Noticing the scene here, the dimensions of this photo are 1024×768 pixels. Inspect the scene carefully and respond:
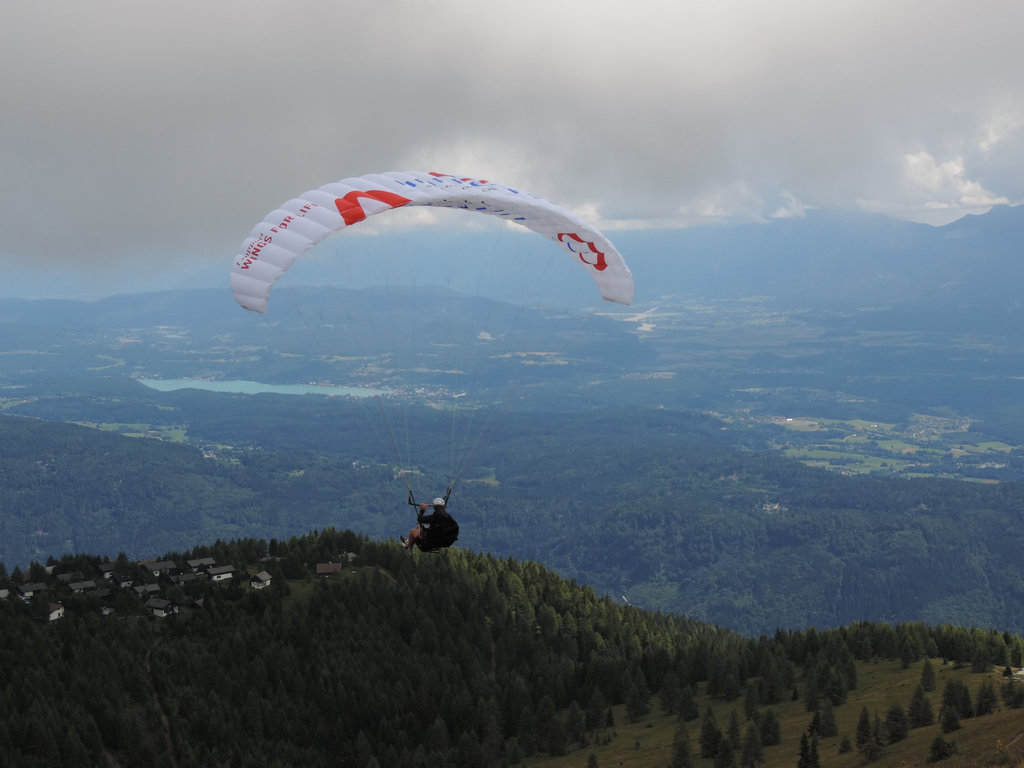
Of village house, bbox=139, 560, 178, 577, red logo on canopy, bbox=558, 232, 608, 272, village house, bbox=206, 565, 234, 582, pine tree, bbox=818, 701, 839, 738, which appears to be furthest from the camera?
village house, bbox=139, 560, 178, 577

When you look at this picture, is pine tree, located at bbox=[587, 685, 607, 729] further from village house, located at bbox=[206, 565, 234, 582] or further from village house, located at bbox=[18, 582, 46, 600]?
village house, located at bbox=[18, 582, 46, 600]

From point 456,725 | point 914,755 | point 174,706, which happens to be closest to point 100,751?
point 174,706

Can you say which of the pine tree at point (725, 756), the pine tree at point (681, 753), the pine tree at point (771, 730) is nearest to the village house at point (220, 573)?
the pine tree at point (681, 753)

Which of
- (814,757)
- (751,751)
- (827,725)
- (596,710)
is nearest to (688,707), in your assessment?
(596,710)

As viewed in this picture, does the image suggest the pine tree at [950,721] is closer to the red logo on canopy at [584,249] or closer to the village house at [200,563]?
the red logo on canopy at [584,249]

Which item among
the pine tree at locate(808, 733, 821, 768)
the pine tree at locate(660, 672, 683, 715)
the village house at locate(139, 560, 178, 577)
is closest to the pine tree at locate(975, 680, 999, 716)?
the pine tree at locate(808, 733, 821, 768)

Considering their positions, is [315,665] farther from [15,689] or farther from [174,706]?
[15,689]
